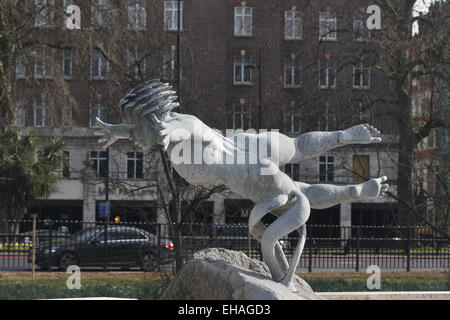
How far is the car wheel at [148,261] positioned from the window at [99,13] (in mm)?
6223

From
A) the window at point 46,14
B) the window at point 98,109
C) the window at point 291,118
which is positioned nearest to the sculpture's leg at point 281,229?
the window at point 291,118

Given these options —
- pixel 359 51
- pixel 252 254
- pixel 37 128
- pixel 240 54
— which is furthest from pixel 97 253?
pixel 240 54

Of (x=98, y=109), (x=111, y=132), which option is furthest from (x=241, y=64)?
(x=111, y=132)

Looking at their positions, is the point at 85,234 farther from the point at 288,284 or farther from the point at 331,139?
the point at 331,139

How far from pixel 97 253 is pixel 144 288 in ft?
15.8

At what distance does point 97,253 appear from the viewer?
18031 mm

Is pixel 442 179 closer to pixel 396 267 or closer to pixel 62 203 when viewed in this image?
pixel 396 267

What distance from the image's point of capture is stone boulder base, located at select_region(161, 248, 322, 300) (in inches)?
291

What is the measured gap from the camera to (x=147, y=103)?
302 inches

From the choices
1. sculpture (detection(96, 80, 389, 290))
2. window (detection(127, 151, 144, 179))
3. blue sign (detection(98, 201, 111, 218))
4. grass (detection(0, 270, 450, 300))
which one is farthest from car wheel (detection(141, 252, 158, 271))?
window (detection(127, 151, 144, 179))

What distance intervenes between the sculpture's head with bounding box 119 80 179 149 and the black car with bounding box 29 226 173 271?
9.08 meters

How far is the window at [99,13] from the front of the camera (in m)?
19.0

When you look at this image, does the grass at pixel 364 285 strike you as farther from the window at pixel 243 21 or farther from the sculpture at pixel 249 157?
the window at pixel 243 21

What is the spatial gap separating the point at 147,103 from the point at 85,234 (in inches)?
453
